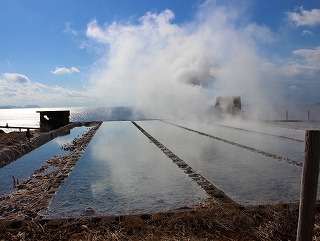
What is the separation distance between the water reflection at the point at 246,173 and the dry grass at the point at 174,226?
3.21 ft

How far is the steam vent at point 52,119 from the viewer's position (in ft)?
70.9

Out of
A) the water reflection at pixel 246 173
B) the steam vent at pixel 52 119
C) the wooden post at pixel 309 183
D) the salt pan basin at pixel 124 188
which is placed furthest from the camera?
the steam vent at pixel 52 119

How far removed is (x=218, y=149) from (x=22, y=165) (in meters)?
6.41

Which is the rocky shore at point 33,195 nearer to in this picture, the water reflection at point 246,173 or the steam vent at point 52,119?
the water reflection at point 246,173

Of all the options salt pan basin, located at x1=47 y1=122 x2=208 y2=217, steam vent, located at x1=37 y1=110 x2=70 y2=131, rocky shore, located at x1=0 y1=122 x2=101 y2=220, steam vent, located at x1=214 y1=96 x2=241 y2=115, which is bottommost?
rocky shore, located at x1=0 y1=122 x2=101 y2=220

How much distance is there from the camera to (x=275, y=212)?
4.17 metres

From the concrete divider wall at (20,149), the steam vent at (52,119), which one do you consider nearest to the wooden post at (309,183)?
the concrete divider wall at (20,149)

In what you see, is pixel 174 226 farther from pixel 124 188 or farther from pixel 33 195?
pixel 33 195

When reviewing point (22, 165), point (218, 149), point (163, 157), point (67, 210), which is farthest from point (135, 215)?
point (218, 149)

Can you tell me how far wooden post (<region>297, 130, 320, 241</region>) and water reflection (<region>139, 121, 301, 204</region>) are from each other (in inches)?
71.8

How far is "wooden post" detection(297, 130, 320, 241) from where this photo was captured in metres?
3.07

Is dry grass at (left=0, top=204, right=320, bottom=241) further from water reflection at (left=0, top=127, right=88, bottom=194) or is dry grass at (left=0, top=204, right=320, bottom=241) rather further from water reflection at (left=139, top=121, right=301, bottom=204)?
water reflection at (left=0, top=127, right=88, bottom=194)

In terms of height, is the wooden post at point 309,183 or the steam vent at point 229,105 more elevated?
the steam vent at point 229,105

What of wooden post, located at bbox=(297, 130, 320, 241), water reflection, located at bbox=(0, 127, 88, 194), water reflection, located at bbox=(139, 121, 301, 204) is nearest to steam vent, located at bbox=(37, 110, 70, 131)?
water reflection, located at bbox=(0, 127, 88, 194)
